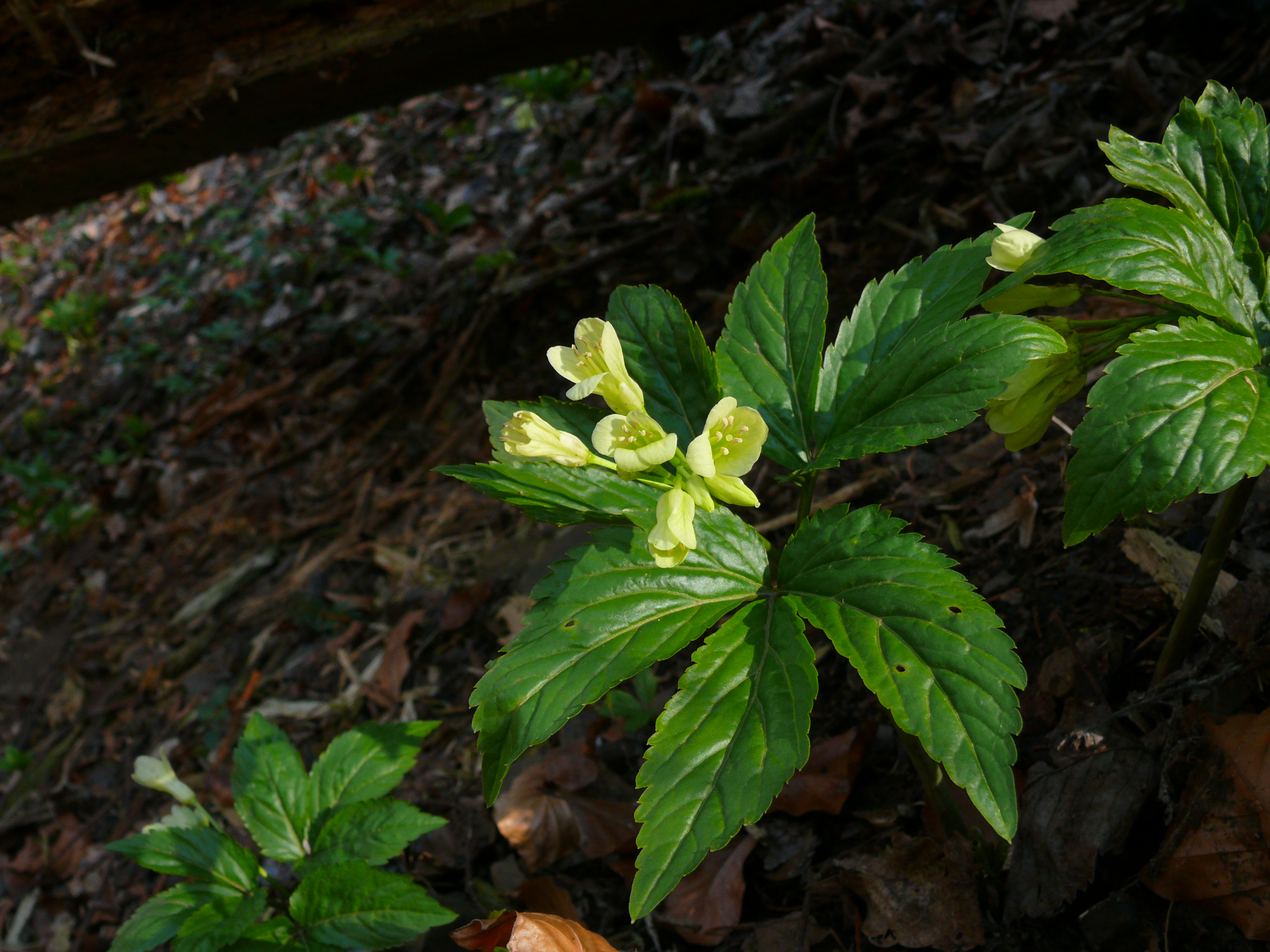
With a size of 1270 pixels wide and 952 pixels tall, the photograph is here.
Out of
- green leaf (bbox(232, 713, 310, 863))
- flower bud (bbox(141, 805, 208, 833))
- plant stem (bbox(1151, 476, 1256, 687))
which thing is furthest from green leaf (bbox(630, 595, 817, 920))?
flower bud (bbox(141, 805, 208, 833))

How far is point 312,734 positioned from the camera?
10.5ft

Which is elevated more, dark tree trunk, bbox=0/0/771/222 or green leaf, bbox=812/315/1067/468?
dark tree trunk, bbox=0/0/771/222

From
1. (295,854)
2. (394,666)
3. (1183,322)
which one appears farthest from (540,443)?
(394,666)

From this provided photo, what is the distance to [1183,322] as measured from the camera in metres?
1.14

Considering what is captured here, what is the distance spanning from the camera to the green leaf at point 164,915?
1.88m

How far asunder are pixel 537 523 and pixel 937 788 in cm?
230

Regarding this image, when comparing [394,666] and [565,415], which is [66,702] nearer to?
[394,666]

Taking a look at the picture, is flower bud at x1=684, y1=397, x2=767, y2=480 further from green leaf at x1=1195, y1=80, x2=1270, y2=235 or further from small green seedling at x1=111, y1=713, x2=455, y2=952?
small green seedling at x1=111, y1=713, x2=455, y2=952

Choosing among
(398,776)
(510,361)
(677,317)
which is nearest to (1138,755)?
(677,317)

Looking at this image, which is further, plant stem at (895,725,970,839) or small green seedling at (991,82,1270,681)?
plant stem at (895,725,970,839)

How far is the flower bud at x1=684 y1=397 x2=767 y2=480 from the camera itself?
121cm

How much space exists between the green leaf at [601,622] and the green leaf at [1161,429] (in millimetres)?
488

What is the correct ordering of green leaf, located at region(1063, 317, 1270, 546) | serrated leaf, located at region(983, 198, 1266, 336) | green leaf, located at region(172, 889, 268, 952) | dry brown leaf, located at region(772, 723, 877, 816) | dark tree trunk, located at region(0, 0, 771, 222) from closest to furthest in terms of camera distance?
green leaf, located at region(1063, 317, 1270, 546) < serrated leaf, located at region(983, 198, 1266, 336) < green leaf, located at region(172, 889, 268, 952) < dry brown leaf, located at region(772, 723, 877, 816) < dark tree trunk, located at region(0, 0, 771, 222)

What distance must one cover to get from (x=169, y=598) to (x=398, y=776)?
10.1 feet
